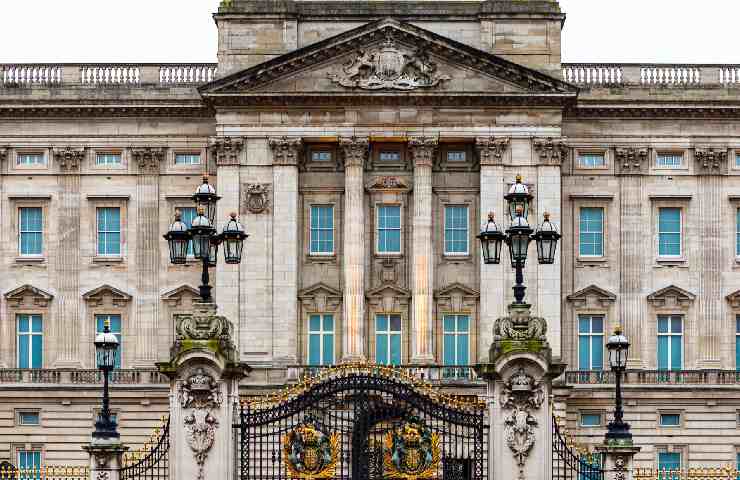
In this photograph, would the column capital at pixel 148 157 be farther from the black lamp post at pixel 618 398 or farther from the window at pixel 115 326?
the black lamp post at pixel 618 398

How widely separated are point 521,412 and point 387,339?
30828mm

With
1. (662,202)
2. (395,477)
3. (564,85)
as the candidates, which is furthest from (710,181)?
(395,477)

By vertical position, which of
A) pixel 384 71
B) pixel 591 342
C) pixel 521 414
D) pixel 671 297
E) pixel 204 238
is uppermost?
pixel 384 71

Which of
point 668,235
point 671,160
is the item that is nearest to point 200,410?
point 668,235

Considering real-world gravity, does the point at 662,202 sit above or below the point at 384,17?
below

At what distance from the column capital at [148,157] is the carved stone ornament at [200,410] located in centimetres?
3349

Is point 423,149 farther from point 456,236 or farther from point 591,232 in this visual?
point 591,232

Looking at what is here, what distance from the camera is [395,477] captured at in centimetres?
4916

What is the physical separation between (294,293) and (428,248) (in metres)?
5.45

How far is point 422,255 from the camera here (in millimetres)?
78375

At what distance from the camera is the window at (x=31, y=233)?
81438 mm

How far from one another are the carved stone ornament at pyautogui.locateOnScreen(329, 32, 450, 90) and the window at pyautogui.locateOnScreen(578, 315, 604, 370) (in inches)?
446

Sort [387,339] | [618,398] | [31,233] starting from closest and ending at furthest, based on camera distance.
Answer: [618,398] → [387,339] → [31,233]

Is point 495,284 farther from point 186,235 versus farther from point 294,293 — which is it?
point 186,235
